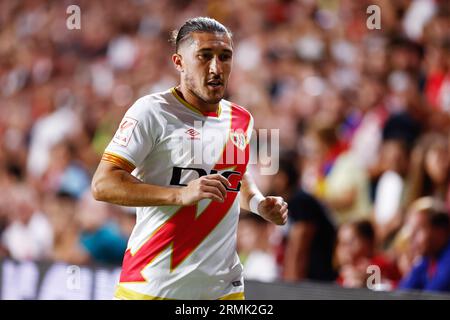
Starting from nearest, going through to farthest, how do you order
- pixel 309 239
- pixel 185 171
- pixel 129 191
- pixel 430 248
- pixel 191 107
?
pixel 129 191, pixel 185 171, pixel 191 107, pixel 430 248, pixel 309 239

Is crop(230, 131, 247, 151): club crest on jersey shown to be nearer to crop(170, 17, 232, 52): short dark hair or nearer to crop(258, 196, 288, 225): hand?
crop(258, 196, 288, 225): hand

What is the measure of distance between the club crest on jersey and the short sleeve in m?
0.38

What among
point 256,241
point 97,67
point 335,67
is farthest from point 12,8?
point 256,241

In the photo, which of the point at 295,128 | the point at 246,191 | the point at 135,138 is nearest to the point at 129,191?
the point at 135,138

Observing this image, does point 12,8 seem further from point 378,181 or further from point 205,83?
point 205,83

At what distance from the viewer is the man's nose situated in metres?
3.63

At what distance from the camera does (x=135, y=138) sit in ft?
11.6

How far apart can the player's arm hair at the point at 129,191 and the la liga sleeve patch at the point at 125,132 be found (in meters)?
0.12

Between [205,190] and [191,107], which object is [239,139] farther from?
[205,190]

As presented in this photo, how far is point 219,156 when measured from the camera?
374 centimetres

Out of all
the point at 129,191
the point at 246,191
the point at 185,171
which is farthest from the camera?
the point at 246,191

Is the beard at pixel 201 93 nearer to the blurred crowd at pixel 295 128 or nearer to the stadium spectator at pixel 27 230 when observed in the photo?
the blurred crowd at pixel 295 128

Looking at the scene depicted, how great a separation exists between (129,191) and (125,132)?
28 centimetres

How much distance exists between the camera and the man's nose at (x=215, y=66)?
143 inches
